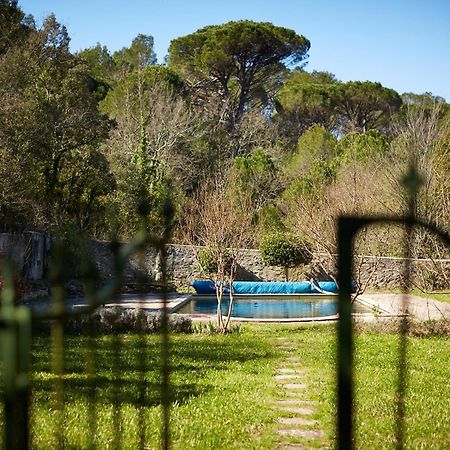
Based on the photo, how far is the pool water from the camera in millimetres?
13420

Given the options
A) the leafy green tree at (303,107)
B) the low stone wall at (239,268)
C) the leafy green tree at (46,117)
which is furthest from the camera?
the leafy green tree at (303,107)

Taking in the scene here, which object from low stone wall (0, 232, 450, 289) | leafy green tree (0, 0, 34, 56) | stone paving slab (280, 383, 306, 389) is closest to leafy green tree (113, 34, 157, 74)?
leafy green tree (0, 0, 34, 56)

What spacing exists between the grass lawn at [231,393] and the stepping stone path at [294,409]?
7 cm

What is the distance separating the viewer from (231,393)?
555cm

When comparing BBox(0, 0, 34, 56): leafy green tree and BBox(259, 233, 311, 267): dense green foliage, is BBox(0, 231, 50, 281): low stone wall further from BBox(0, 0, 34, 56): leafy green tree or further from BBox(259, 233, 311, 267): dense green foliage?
BBox(259, 233, 311, 267): dense green foliage

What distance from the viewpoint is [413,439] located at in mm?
4176

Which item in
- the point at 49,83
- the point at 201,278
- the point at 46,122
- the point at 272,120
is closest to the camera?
the point at 46,122

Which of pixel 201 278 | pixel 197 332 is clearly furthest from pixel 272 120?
pixel 197 332

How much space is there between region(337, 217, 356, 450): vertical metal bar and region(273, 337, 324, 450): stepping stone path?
→ 295 centimetres

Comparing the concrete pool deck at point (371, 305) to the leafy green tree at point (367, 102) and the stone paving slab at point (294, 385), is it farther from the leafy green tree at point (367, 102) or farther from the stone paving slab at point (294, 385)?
the leafy green tree at point (367, 102)

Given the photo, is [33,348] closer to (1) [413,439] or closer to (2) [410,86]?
Result: (1) [413,439]

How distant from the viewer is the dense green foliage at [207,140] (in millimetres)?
14078

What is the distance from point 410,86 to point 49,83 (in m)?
20.5

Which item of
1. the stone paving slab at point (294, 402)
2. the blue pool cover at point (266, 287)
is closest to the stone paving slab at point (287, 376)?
the stone paving slab at point (294, 402)
